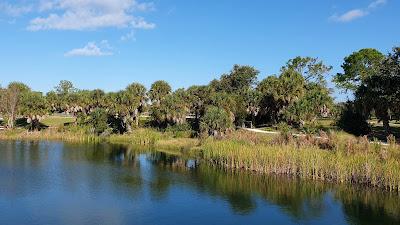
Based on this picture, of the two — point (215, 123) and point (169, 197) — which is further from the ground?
point (215, 123)

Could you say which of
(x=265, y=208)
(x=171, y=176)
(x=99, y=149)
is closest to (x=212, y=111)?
(x=99, y=149)

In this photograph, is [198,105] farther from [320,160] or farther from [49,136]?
[320,160]

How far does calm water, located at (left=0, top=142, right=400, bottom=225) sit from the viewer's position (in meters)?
27.9

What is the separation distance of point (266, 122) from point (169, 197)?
5312 cm

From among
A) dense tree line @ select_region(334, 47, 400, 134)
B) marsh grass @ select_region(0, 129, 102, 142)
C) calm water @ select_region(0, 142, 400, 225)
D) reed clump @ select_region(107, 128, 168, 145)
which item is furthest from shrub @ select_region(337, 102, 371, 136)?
marsh grass @ select_region(0, 129, 102, 142)

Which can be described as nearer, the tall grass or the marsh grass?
the tall grass

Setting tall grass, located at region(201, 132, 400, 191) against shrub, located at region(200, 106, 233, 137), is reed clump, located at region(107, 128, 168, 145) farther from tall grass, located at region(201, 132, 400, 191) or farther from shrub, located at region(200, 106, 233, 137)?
tall grass, located at region(201, 132, 400, 191)

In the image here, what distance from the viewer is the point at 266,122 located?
276 ft

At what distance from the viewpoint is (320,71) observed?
102562 mm

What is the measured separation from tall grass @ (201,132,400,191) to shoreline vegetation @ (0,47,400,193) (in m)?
0.09

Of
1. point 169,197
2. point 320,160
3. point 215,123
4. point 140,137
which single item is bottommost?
point 169,197

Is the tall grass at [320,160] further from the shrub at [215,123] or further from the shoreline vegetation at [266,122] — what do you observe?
the shrub at [215,123]

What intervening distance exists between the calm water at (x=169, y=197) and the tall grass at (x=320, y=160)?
1.24 m

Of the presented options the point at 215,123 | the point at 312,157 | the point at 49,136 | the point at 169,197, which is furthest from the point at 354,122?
the point at 49,136
